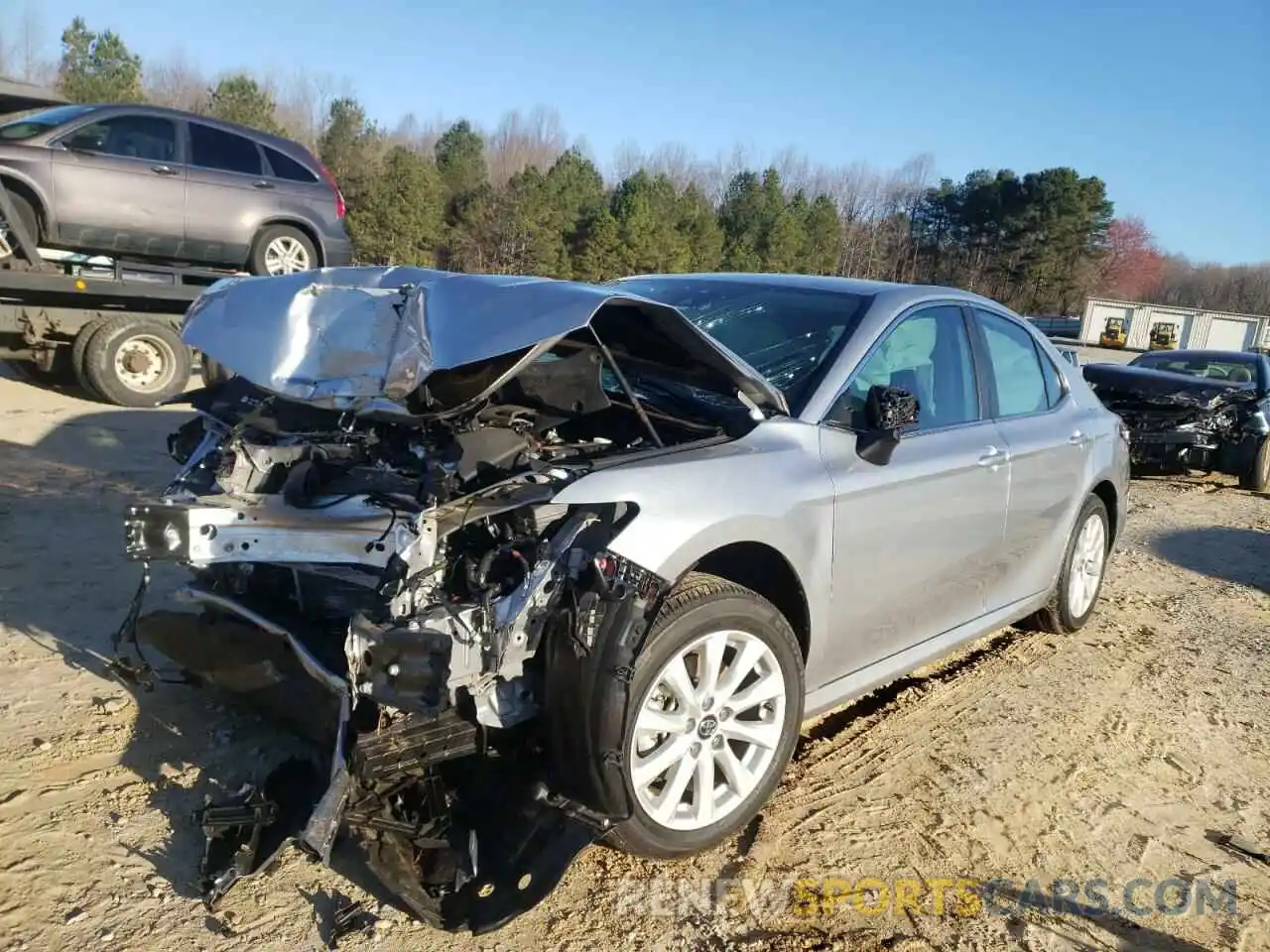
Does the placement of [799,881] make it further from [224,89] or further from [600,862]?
[224,89]

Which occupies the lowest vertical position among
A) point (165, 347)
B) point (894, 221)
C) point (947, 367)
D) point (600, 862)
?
point (600, 862)

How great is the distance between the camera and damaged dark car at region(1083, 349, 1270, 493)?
33.8 feet

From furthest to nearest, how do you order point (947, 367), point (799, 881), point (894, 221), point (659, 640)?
point (894, 221), point (947, 367), point (799, 881), point (659, 640)

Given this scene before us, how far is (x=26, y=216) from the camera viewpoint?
8820mm

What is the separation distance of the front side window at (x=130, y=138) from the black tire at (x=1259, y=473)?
1158 cm

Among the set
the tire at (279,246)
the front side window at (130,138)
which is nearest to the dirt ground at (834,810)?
the front side window at (130,138)

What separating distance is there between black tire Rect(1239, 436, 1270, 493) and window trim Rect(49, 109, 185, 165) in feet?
37.8

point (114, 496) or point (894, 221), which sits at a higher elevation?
point (894, 221)

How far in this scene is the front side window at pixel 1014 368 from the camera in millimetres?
4473

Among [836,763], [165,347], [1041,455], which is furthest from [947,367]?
[165,347]

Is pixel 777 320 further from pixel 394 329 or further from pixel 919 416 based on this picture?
pixel 394 329

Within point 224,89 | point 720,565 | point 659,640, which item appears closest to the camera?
point 659,640

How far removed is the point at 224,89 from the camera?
3000 cm

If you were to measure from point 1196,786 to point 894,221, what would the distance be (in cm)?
5794
